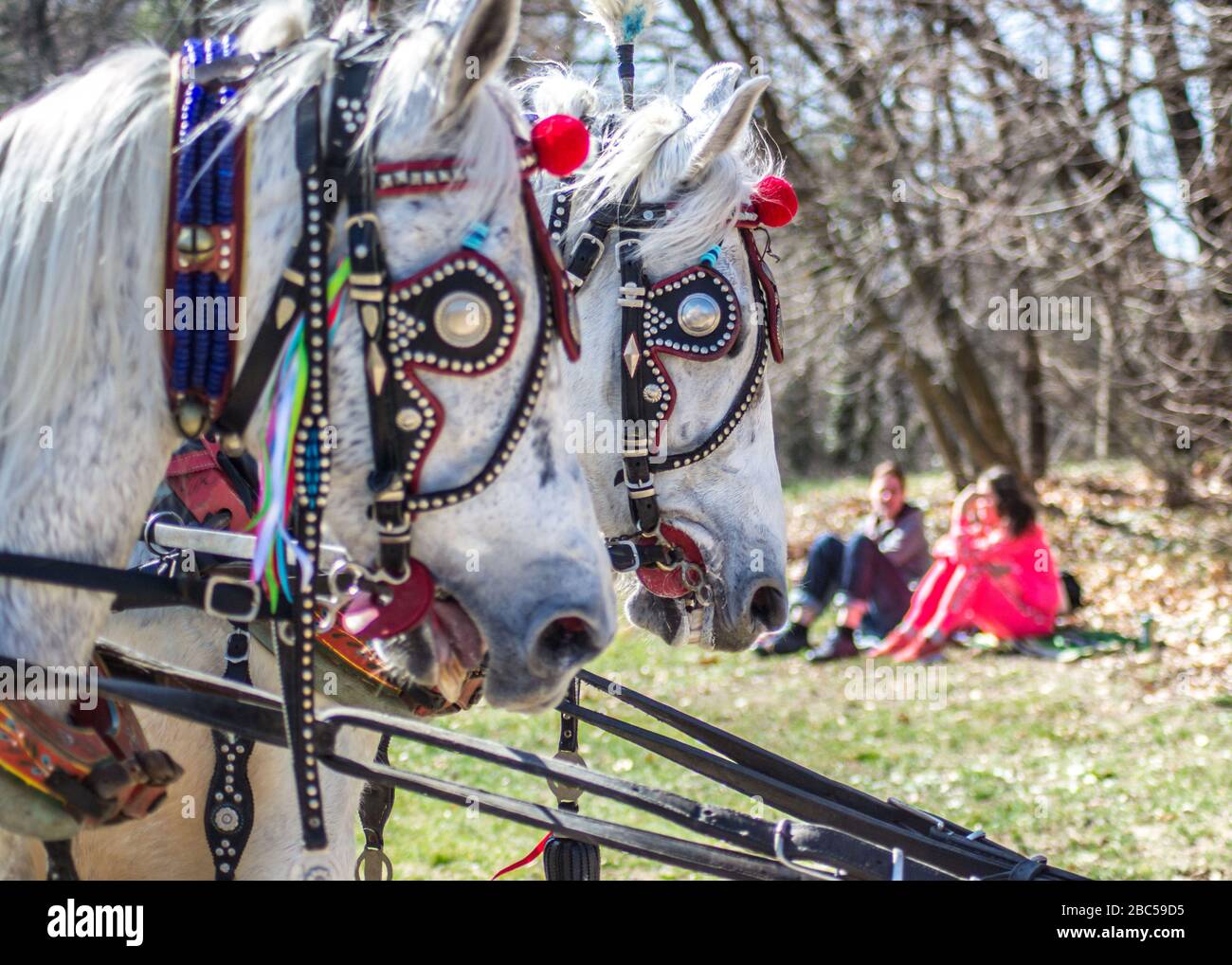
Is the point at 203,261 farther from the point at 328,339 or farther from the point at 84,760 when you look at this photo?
the point at 84,760

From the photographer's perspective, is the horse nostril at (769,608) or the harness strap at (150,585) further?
the horse nostril at (769,608)

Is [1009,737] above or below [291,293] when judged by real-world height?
below

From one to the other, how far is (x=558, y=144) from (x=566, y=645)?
731 mm

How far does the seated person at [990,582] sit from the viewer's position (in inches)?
353

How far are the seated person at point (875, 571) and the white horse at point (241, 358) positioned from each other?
7901mm

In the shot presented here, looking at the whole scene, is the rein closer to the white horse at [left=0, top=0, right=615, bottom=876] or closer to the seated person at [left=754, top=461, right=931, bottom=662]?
the white horse at [left=0, top=0, right=615, bottom=876]

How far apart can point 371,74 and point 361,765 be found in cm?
95

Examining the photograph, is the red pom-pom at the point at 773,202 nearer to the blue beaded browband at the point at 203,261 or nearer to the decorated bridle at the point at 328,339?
the decorated bridle at the point at 328,339

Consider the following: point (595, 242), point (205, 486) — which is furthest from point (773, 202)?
point (205, 486)

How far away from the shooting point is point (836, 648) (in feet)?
30.4

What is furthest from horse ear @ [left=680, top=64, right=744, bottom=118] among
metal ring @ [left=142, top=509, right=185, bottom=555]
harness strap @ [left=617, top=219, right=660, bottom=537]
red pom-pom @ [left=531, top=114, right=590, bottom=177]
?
metal ring @ [left=142, top=509, right=185, bottom=555]

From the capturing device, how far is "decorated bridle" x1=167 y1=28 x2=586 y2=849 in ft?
5.29

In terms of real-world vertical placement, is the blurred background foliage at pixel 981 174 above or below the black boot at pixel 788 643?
above

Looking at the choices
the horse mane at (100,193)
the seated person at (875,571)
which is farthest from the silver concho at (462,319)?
the seated person at (875,571)
